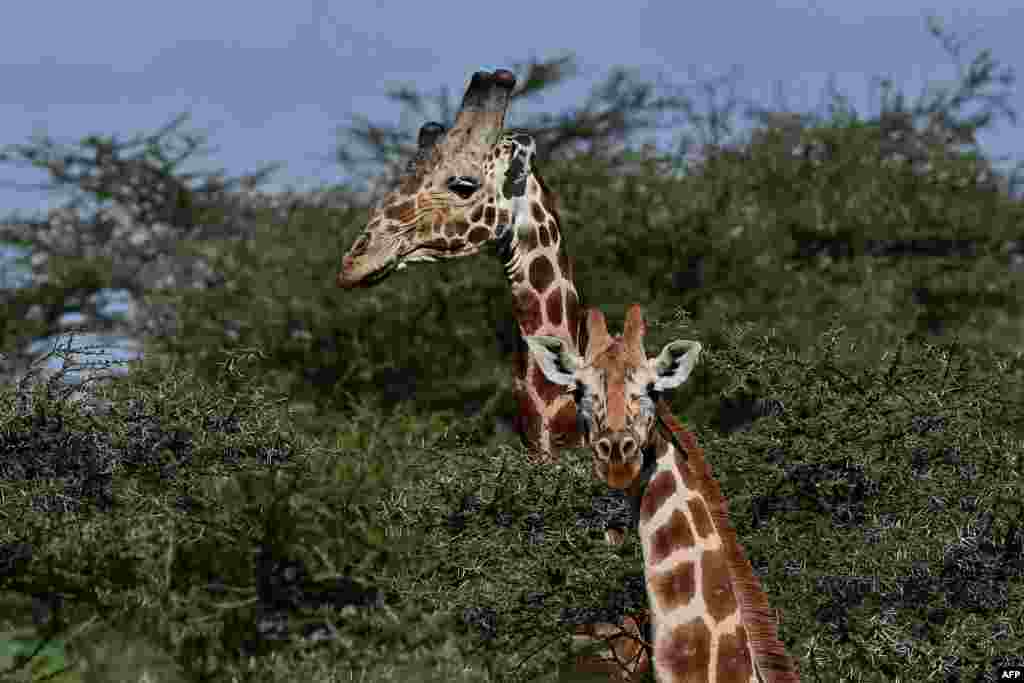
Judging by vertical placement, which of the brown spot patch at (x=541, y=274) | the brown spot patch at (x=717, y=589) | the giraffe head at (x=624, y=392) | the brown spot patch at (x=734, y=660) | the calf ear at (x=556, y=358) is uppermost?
the brown spot patch at (x=541, y=274)

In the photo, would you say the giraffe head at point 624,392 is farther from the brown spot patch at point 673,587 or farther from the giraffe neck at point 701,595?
the brown spot patch at point 673,587

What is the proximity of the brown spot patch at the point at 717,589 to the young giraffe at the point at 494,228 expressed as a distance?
3139mm

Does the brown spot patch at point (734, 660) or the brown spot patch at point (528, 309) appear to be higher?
the brown spot patch at point (528, 309)

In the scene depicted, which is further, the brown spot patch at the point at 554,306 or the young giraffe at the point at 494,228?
the brown spot patch at the point at 554,306

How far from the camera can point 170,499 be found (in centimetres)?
1295

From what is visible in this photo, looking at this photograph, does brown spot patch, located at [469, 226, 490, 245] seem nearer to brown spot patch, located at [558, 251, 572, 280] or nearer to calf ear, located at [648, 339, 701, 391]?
brown spot patch, located at [558, 251, 572, 280]

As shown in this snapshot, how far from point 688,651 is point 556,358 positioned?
1.51 meters

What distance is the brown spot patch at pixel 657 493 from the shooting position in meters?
8.71

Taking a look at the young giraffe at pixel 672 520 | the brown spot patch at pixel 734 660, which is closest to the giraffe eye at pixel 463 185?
the young giraffe at pixel 672 520

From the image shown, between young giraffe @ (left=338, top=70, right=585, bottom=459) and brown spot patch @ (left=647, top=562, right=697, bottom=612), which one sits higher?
young giraffe @ (left=338, top=70, right=585, bottom=459)

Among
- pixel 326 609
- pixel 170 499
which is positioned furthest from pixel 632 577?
pixel 326 609

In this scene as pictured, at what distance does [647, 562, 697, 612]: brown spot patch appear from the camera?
8523 millimetres

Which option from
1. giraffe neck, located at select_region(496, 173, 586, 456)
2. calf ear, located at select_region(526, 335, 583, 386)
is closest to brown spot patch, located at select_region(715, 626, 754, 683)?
calf ear, located at select_region(526, 335, 583, 386)

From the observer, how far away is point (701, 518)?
874cm
